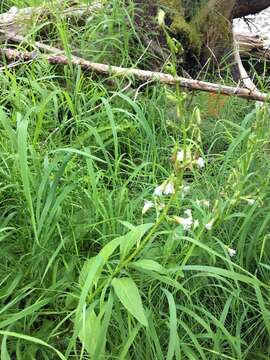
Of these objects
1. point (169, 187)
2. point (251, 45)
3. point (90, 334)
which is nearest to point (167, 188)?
point (169, 187)

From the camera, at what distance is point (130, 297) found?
1.32m

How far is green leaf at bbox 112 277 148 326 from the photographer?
128 centimetres

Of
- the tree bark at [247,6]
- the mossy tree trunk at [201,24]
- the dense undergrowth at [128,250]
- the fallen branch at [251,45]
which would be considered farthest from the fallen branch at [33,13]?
the fallen branch at [251,45]

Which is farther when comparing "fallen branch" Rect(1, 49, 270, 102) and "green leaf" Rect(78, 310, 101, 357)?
"fallen branch" Rect(1, 49, 270, 102)

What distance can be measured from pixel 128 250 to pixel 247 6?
2763 millimetres

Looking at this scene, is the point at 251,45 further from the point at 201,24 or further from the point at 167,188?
the point at 167,188

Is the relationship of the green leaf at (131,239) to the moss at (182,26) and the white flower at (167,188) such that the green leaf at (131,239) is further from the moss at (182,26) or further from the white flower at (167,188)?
the moss at (182,26)

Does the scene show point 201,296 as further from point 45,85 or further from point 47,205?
point 45,85

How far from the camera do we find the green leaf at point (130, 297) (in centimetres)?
128

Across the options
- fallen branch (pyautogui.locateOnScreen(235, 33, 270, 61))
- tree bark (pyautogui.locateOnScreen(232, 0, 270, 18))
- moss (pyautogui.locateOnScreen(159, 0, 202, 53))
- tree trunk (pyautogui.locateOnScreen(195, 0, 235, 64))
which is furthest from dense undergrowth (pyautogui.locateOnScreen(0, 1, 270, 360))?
fallen branch (pyautogui.locateOnScreen(235, 33, 270, 61))

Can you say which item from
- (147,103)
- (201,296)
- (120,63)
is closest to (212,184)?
(201,296)

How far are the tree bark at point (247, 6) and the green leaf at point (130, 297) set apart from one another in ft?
8.85

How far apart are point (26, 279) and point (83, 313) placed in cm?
36

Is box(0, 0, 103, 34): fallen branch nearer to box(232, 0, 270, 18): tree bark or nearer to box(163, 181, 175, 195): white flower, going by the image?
box(232, 0, 270, 18): tree bark
